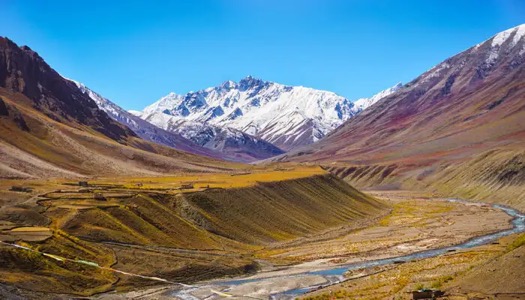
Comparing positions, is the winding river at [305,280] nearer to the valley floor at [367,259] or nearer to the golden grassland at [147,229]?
the valley floor at [367,259]

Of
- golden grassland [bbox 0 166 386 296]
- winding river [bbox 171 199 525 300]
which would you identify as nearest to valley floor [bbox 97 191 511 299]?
winding river [bbox 171 199 525 300]

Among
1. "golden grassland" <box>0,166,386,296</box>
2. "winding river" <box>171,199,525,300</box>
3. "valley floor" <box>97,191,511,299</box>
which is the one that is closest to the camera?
"valley floor" <box>97,191,511,299</box>

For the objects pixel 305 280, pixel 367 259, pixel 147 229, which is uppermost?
pixel 147 229

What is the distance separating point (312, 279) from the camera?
7675 centimetres

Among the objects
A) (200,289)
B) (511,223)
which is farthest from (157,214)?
(511,223)

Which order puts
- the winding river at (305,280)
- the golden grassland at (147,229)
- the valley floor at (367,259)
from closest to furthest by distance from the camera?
the valley floor at (367,259) → the golden grassland at (147,229) → the winding river at (305,280)

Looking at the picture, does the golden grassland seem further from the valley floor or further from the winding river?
the winding river

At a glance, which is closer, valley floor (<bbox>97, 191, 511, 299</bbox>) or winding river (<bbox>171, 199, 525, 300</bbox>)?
valley floor (<bbox>97, 191, 511, 299</bbox>)

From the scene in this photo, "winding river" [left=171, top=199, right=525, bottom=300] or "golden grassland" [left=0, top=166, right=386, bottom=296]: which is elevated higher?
"golden grassland" [left=0, top=166, right=386, bottom=296]

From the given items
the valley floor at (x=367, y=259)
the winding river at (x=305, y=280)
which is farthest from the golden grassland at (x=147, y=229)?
the winding river at (x=305, y=280)

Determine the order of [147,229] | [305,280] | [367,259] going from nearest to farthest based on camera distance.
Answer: [305,280]
[147,229]
[367,259]

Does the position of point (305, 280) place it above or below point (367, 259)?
below

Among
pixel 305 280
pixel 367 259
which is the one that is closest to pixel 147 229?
pixel 305 280

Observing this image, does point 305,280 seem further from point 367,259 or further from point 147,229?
point 147,229
